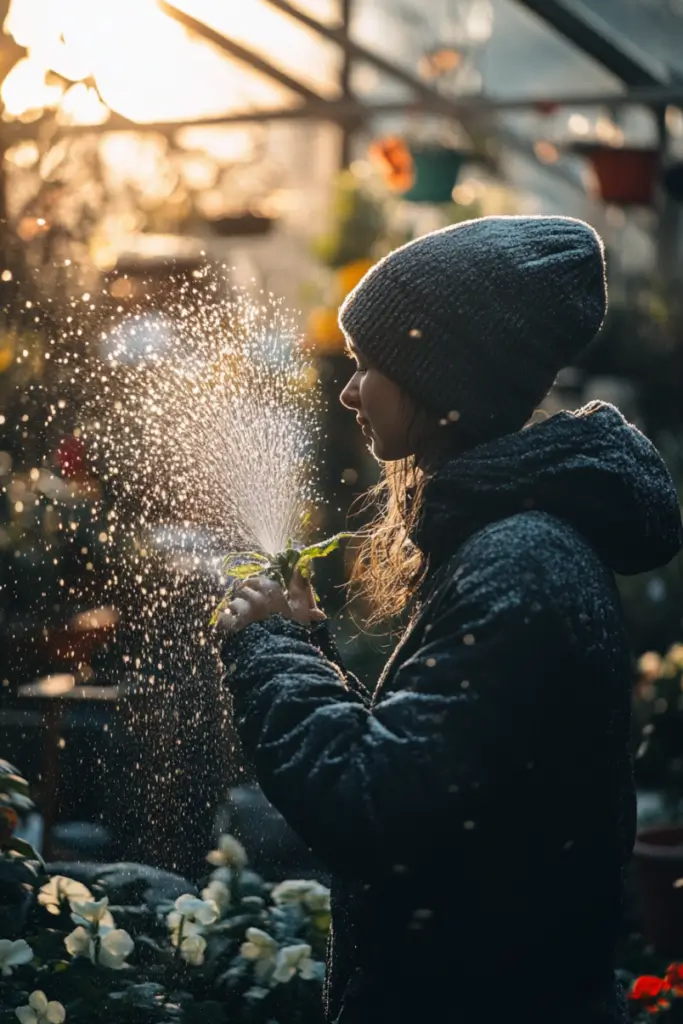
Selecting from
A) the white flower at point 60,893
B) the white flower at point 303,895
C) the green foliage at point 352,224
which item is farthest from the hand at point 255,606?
the green foliage at point 352,224

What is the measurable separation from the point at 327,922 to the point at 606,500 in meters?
1.25

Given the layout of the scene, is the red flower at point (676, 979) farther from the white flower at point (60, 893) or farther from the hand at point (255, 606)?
the hand at point (255, 606)

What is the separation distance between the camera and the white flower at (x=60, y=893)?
225 centimetres

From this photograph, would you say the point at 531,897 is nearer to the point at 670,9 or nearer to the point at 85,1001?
the point at 85,1001

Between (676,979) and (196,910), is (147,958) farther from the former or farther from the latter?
(676,979)

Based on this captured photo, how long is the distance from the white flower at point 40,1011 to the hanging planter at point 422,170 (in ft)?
19.7

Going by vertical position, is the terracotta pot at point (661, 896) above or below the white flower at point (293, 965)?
below

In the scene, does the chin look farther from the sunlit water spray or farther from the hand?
the sunlit water spray

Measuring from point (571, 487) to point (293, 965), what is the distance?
43.5 inches

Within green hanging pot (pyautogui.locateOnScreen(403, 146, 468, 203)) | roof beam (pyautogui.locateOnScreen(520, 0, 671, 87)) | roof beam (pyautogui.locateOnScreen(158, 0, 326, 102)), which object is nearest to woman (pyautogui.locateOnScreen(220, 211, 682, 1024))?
roof beam (pyautogui.locateOnScreen(520, 0, 671, 87))

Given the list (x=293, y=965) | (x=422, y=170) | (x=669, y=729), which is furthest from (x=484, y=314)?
(x=422, y=170)

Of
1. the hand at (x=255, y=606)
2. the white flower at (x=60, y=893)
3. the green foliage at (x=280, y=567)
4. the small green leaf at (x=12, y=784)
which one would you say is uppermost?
the green foliage at (x=280, y=567)

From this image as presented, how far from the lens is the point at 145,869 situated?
2.48 metres

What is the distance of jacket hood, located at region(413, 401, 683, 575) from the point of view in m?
1.45
